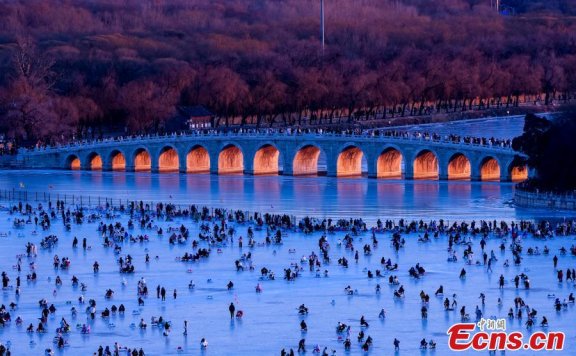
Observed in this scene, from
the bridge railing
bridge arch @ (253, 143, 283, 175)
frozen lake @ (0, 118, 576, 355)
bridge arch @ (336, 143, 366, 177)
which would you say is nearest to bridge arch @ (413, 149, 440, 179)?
the bridge railing

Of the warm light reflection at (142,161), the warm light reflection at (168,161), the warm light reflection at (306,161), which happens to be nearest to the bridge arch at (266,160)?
the warm light reflection at (306,161)

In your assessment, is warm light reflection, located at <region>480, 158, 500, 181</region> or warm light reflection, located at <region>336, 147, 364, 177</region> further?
warm light reflection, located at <region>336, 147, 364, 177</region>

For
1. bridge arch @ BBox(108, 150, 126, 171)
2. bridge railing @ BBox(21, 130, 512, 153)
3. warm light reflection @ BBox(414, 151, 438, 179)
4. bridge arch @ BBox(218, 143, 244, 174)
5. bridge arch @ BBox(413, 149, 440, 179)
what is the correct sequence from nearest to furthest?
bridge railing @ BBox(21, 130, 512, 153) → bridge arch @ BBox(413, 149, 440, 179) → warm light reflection @ BBox(414, 151, 438, 179) → bridge arch @ BBox(218, 143, 244, 174) → bridge arch @ BBox(108, 150, 126, 171)

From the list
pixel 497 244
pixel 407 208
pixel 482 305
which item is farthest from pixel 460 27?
pixel 482 305

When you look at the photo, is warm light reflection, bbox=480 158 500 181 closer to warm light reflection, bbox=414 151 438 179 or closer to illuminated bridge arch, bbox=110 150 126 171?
warm light reflection, bbox=414 151 438 179

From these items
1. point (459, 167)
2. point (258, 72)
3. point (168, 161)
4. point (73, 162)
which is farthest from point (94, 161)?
point (258, 72)

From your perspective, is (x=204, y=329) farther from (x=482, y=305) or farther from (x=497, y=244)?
(x=497, y=244)
